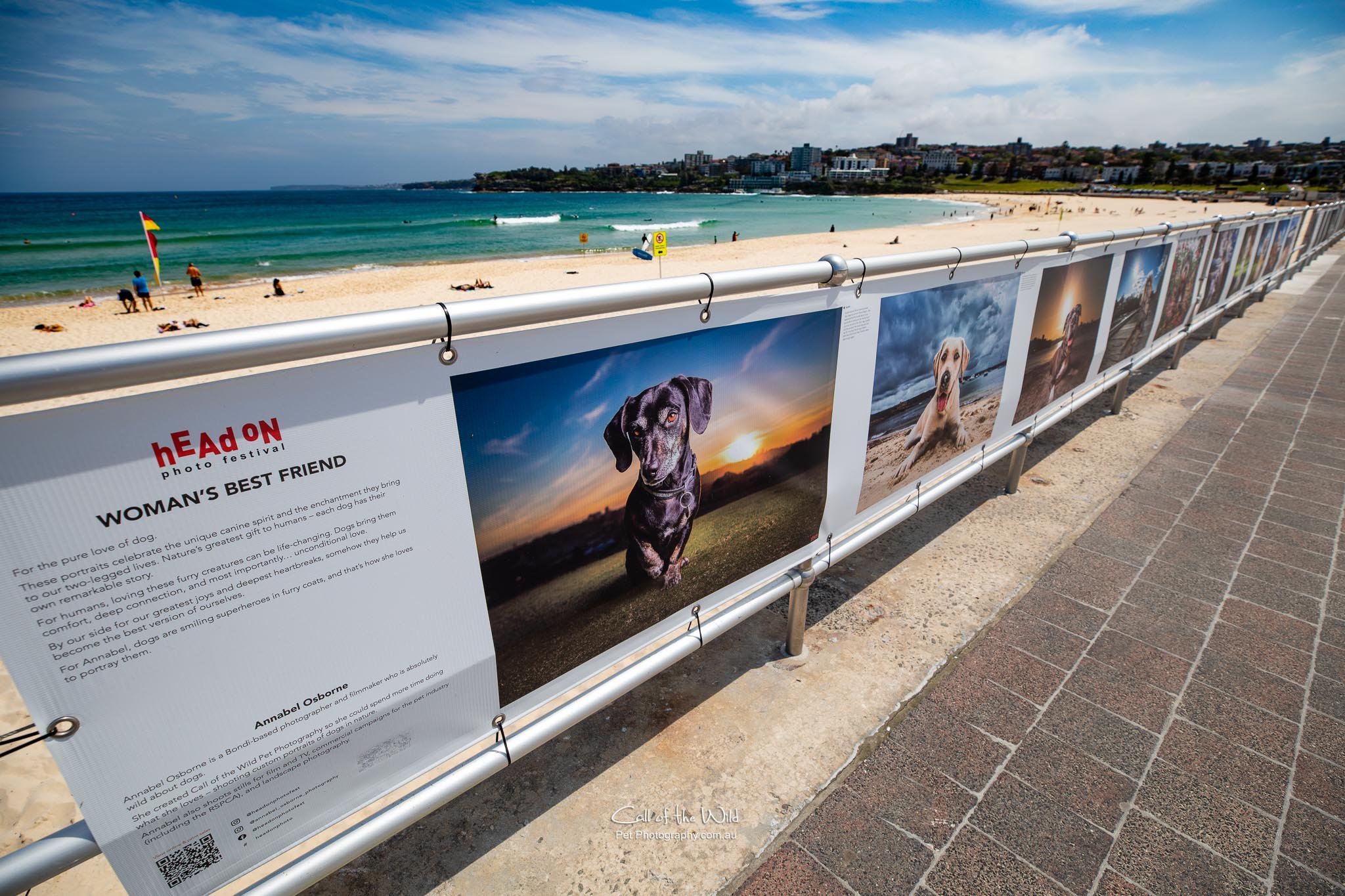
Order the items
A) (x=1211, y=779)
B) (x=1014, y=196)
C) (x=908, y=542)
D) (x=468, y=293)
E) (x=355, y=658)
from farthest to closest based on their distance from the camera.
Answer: (x=1014, y=196) < (x=468, y=293) < (x=908, y=542) < (x=1211, y=779) < (x=355, y=658)

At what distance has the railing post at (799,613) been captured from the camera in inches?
122

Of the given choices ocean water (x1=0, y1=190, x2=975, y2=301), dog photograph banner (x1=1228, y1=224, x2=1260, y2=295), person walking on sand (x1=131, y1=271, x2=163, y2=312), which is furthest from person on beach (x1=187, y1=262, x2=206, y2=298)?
dog photograph banner (x1=1228, y1=224, x2=1260, y2=295)

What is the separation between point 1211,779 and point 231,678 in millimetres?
3654

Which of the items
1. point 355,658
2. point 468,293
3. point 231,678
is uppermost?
point 231,678

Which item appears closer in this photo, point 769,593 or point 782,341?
point 782,341

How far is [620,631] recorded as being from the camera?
241cm

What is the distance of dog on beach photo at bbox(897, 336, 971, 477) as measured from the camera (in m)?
3.56

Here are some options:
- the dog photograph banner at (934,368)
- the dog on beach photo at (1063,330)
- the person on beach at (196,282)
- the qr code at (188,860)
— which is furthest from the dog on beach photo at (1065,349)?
the person on beach at (196,282)

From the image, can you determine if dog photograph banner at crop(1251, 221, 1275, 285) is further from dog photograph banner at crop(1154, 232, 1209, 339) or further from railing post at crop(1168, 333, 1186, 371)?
dog photograph banner at crop(1154, 232, 1209, 339)

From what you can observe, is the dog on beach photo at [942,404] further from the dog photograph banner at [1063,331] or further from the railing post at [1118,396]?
the railing post at [1118,396]

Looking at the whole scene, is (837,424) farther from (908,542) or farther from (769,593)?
(908,542)

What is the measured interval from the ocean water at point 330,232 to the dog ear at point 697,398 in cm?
3561

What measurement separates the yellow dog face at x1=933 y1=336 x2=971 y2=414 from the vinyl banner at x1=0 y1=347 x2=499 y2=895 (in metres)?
2.87

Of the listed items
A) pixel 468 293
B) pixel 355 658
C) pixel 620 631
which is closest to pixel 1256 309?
pixel 620 631
